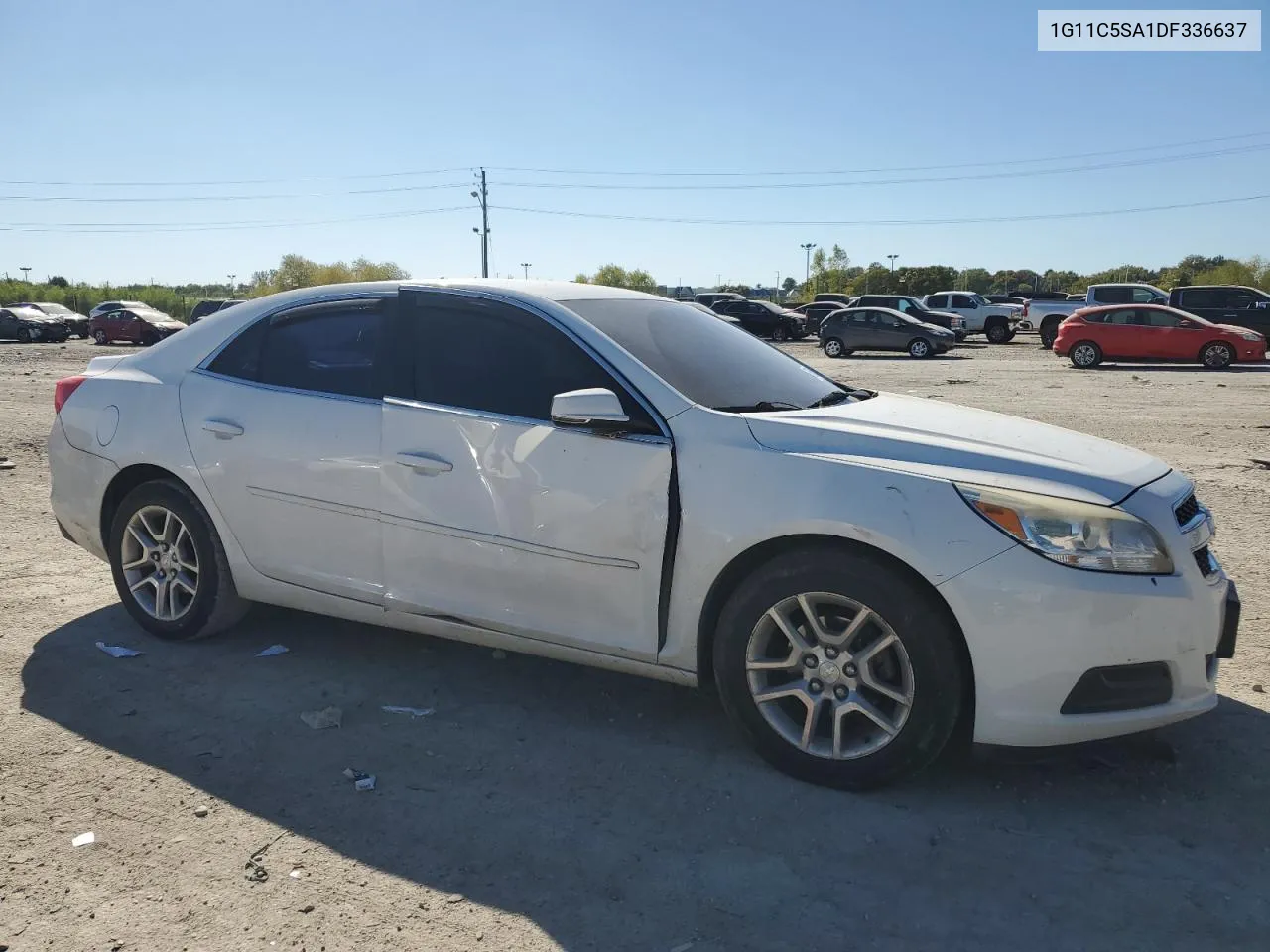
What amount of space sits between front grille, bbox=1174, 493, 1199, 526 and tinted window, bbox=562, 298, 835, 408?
1.36 metres

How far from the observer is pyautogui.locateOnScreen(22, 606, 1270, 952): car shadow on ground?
2.62 meters

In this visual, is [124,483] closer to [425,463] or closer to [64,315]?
[425,463]

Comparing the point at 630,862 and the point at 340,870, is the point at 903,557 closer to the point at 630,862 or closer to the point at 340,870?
the point at 630,862

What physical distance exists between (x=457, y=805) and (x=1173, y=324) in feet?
79.4

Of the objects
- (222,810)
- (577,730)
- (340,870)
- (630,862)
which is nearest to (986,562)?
(630,862)

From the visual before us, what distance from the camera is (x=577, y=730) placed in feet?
12.2

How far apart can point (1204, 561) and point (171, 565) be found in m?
4.15

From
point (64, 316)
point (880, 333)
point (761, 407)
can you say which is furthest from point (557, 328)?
point (64, 316)

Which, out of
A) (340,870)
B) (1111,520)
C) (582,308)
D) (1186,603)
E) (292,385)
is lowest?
(340,870)

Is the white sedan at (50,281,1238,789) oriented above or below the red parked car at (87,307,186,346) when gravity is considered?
below

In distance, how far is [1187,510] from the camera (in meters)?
3.31

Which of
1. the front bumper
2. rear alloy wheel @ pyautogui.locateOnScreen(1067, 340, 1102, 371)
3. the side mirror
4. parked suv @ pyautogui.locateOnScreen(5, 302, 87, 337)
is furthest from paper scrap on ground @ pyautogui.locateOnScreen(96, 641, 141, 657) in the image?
parked suv @ pyautogui.locateOnScreen(5, 302, 87, 337)

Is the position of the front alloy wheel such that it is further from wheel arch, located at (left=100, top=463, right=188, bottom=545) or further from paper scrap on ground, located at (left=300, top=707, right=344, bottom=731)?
wheel arch, located at (left=100, top=463, right=188, bottom=545)

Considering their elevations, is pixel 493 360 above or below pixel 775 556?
above
